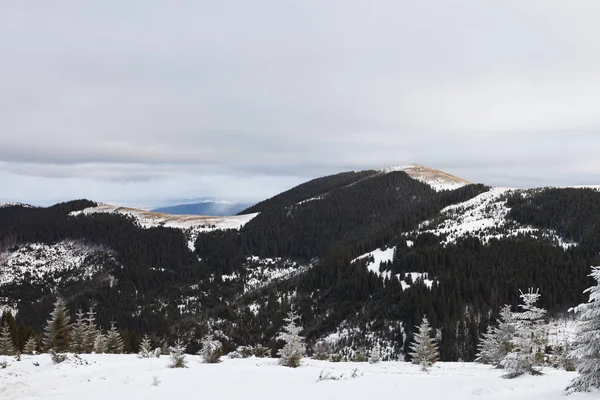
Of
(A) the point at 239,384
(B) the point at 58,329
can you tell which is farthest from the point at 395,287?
(A) the point at 239,384

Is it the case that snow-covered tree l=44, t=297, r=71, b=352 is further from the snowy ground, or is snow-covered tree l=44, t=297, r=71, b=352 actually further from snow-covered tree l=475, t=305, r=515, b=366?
snow-covered tree l=475, t=305, r=515, b=366

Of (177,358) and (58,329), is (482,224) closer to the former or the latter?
(58,329)

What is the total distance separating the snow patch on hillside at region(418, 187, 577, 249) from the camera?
472 feet

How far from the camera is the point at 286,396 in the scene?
16469mm

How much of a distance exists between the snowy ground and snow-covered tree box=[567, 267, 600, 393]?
0.49 metres

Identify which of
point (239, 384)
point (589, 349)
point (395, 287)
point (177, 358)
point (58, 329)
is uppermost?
point (589, 349)

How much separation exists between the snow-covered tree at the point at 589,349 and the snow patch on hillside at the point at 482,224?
137348 mm

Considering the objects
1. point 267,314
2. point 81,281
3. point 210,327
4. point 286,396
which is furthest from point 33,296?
point 286,396

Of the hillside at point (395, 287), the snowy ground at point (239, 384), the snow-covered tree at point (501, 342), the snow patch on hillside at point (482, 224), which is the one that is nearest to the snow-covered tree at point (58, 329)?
the hillside at point (395, 287)

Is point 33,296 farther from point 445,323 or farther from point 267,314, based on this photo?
point 445,323

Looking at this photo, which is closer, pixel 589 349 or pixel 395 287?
pixel 589 349

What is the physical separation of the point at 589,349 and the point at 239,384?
1442cm

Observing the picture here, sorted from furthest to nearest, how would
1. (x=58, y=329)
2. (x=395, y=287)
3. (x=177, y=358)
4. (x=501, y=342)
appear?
1. (x=395, y=287)
2. (x=58, y=329)
3. (x=501, y=342)
4. (x=177, y=358)

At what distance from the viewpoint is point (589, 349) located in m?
Result: 12.9
